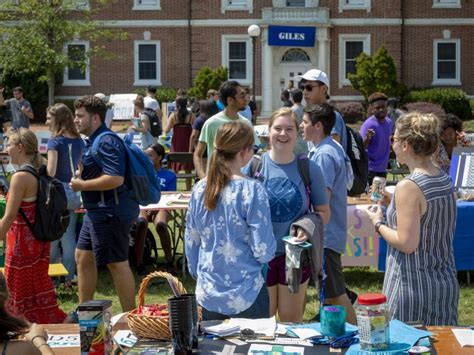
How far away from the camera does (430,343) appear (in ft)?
13.8

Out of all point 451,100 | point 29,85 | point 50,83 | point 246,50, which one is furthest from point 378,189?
point 246,50

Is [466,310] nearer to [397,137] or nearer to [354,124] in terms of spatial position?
[397,137]

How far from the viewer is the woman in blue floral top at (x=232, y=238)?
494cm

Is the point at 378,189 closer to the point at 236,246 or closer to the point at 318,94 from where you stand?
the point at 236,246

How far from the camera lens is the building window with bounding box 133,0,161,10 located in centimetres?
3912

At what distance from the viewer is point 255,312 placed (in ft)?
16.4

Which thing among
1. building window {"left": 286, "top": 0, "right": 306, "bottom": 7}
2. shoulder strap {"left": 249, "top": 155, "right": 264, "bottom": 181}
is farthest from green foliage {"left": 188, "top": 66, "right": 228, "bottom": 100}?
shoulder strap {"left": 249, "top": 155, "right": 264, "bottom": 181}

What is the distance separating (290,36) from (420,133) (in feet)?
110

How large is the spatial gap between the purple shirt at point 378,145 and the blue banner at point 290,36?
2528cm

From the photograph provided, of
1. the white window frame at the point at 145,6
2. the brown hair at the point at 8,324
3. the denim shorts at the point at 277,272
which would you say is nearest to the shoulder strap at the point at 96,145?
the denim shorts at the point at 277,272

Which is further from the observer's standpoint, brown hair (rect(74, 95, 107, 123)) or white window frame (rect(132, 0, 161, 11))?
white window frame (rect(132, 0, 161, 11))

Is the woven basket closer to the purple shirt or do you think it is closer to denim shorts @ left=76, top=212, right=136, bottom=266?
denim shorts @ left=76, top=212, right=136, bottom=266

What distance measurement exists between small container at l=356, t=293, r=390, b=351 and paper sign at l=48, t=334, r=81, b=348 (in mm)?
1435

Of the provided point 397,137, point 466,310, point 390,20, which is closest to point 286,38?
point 390,20
